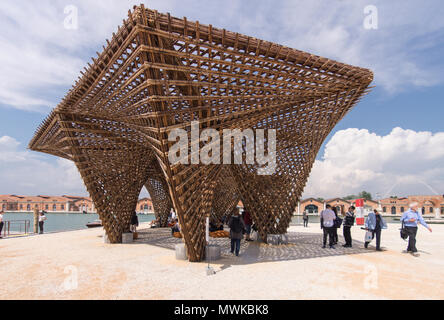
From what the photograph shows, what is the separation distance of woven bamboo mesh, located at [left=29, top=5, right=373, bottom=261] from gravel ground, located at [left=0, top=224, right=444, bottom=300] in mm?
1476

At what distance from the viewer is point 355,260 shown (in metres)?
7.14

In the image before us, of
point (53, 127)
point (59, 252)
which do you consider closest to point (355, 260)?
point (59, 252)

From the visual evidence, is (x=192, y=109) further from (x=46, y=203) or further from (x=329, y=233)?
(x=46, y=203)

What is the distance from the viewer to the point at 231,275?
5715 millimetres

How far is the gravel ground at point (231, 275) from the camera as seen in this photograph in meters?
4.57

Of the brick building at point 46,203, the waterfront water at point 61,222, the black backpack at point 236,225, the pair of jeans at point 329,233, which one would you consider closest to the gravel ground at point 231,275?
the pair of jeans at point 329,233

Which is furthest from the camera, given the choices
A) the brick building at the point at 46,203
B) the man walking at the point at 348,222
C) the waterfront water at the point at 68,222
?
the brick building at the point at 46,203

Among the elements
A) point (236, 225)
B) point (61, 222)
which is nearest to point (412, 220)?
point (236, 225)

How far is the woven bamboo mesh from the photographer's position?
563 centimetres

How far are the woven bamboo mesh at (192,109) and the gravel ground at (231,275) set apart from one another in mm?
1476

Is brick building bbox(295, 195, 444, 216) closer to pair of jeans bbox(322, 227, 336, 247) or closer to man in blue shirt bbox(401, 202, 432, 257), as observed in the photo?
pair of jeans bbox(322, 227, 336, 247)

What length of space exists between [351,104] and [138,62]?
701 centimetres

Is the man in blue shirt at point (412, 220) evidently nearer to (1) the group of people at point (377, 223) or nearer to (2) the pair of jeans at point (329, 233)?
(1) the group of people at point (377, 223)

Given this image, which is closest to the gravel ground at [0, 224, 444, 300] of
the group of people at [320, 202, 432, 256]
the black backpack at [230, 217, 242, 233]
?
the group of people at [320, 202, 432, 256]
